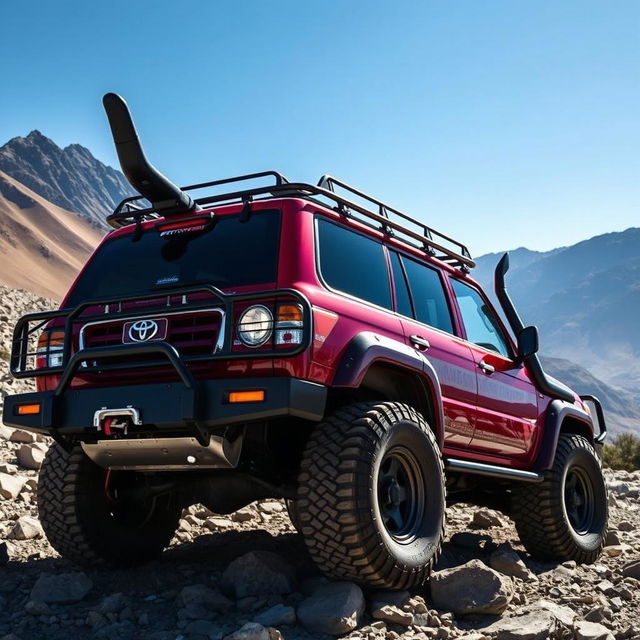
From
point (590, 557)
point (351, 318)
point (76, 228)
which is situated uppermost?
point (76, 228)

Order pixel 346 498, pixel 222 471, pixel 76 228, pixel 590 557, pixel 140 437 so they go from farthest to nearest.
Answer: pixel 76 228 < pixel 590 557 < pixel 222 471 < pixel 140 437 < pixel 346 498

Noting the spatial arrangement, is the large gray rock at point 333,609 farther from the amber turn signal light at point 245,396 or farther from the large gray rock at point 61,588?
the large gray rock at point 61,588

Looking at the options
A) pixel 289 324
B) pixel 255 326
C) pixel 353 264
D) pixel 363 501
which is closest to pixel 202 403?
pixel 255 326

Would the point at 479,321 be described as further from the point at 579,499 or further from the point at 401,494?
the point at 401,494

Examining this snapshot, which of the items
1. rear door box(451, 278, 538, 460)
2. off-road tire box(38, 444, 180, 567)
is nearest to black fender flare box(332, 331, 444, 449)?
rear door box(451, 278, 538, 460)

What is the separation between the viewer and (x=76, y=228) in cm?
11869

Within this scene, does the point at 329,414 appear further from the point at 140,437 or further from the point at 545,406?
the point at 545,406

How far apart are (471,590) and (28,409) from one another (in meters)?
2.48

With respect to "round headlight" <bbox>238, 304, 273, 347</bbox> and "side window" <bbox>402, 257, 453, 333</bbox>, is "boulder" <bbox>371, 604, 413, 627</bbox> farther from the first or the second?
"side window" <bbox>402, 257, 453, 333</bbox>

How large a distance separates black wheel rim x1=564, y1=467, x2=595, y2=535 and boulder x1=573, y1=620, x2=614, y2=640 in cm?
228

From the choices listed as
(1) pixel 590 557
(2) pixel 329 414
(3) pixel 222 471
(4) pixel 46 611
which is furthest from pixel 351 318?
(1) pixel 590 557

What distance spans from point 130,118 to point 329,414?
181cm

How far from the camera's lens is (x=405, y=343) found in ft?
14.6

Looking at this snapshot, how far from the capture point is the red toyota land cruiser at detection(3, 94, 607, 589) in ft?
11.9
